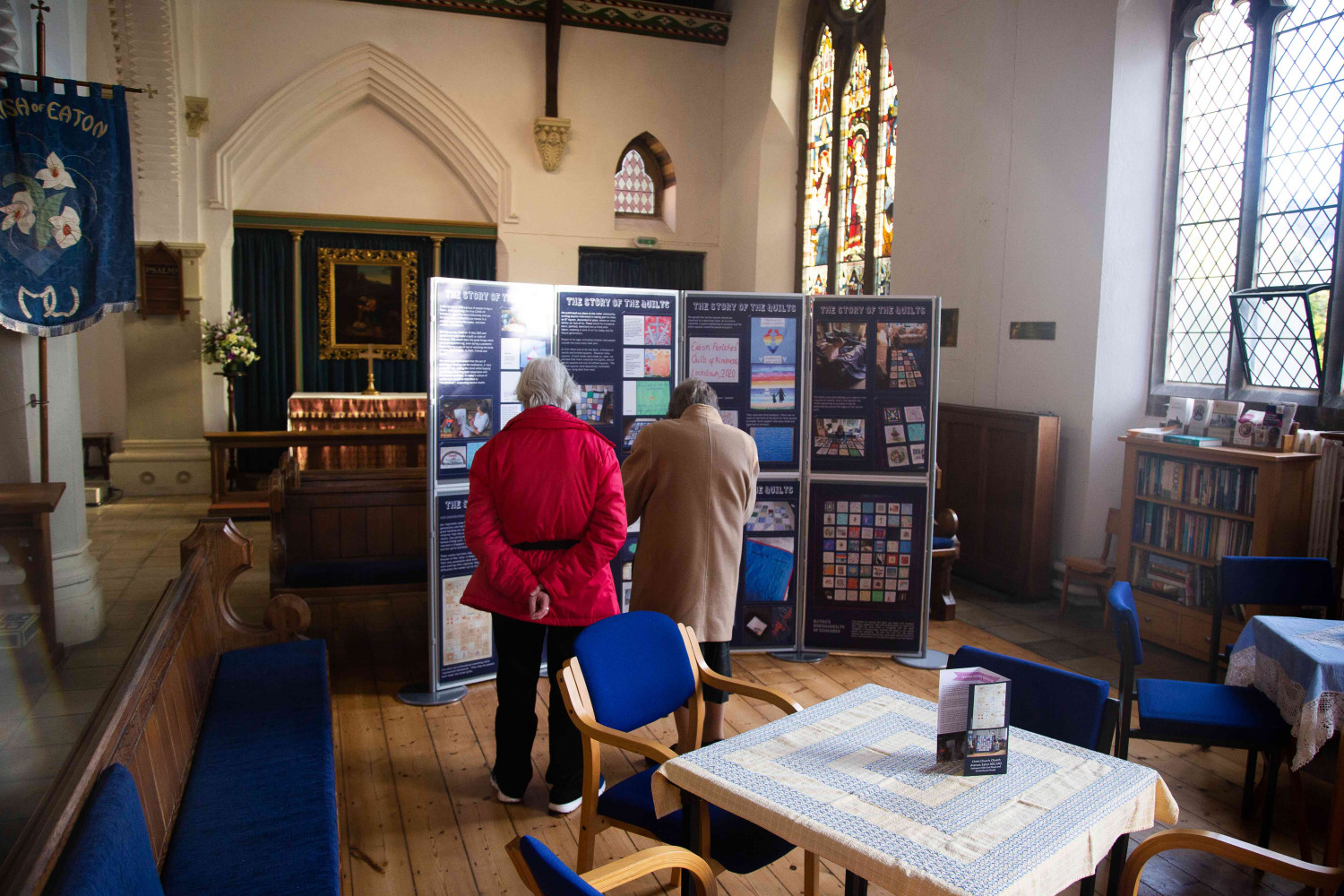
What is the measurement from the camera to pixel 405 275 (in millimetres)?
10641

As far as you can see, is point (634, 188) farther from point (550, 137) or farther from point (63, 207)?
point (63, 207)

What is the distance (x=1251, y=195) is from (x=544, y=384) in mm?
4502

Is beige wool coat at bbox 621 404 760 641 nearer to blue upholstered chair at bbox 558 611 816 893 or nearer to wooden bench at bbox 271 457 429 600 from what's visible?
blue upholstered chair at bbox 558 611 816 893

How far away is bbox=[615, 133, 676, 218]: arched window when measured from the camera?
37.0 feet

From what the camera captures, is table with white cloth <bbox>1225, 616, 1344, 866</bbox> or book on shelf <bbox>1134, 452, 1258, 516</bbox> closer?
table with white cloth <bbox>1225, 616, 1344, 866</bbox>

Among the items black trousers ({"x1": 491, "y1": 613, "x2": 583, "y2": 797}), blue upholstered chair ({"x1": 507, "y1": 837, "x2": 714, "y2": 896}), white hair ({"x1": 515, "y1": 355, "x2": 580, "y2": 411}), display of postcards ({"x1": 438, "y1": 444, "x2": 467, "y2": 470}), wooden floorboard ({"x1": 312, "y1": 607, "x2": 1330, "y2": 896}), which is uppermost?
white hair ({"x1": 515, "y1": 355, "x2": 580, "y2": 411})

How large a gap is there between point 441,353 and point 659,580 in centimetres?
155

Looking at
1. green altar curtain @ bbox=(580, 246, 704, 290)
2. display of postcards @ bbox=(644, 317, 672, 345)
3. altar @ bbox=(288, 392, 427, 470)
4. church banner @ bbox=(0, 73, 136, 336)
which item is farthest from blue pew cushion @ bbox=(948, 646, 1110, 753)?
green altar curtain @ bbox=(580, 246, 704, 290)

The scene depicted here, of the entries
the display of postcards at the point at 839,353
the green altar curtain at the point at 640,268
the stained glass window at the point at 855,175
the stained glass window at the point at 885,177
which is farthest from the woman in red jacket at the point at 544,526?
the green altar curtain at the point at 640,268

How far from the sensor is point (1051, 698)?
2406 millimetres

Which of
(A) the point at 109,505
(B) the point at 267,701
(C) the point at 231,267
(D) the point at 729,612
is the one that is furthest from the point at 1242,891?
(C) the point at 231,267

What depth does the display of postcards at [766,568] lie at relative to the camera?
480 cm

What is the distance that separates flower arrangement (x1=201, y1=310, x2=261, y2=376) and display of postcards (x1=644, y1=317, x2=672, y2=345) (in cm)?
628

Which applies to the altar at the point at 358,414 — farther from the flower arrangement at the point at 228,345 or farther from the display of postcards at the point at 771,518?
Result: the display of postcards at the point at 771,518
